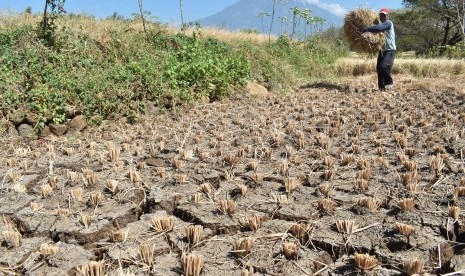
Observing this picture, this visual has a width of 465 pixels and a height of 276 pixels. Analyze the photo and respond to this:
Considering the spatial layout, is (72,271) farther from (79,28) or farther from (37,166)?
(79,28)

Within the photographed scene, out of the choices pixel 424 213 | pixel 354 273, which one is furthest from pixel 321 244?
pixel 424 213

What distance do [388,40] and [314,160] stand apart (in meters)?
5.20

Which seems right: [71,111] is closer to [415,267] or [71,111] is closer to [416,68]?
[415,267]

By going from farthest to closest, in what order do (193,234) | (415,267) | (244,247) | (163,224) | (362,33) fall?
1. (362,33)
2. (163,224)
3. (193,234)
4. (244,247)
5. (415,267)

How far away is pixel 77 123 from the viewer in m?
5.63

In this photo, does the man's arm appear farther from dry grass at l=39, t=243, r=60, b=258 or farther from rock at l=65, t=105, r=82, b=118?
dry grass at l=39, t=243, r=60, b=258

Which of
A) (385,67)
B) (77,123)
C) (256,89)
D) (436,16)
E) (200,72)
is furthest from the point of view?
(436,16)

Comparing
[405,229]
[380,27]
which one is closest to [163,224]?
[405,229]

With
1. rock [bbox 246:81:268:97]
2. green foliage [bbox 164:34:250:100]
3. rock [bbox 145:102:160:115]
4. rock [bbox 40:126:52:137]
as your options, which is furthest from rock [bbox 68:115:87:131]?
rock [bbox 246:81:268:97]

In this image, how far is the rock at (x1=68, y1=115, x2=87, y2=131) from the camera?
562 cm

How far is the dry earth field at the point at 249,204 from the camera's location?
189 cm

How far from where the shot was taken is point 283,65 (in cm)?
1034

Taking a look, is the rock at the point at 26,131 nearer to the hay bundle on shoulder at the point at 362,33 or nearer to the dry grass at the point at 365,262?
the dry grass at the point at 365,262

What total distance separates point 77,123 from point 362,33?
5365 millimetres
